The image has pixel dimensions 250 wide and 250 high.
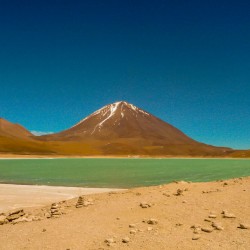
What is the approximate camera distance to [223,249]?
27.0 ft

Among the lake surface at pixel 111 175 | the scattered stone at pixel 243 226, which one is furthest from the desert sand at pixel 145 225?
the lake surface at pixel 111 175

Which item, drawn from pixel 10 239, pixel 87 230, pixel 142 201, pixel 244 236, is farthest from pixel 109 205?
pixel 244 236

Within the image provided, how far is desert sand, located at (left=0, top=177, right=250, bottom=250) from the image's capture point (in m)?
8.88

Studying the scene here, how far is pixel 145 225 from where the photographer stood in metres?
10.1

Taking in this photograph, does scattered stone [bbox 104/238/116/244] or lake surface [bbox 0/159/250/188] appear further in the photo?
lake surface [bbox 0/159/250/188]

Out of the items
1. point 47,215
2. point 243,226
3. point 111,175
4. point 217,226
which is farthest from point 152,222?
point 111,175

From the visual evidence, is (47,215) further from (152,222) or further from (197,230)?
(197,230)

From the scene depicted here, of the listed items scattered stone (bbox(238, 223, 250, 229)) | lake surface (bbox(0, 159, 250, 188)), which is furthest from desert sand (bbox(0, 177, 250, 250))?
lake surface (bbox(0, 159, 250, 188))

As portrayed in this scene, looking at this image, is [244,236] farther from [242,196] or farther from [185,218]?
[242,196]

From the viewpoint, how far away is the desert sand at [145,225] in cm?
888

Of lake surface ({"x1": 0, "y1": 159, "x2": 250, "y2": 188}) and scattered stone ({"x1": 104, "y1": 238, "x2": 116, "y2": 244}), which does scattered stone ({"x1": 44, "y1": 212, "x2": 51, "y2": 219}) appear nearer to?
scattered stone ({"x1": 104, "y1": 238, "x2": 116, "y2": 244})

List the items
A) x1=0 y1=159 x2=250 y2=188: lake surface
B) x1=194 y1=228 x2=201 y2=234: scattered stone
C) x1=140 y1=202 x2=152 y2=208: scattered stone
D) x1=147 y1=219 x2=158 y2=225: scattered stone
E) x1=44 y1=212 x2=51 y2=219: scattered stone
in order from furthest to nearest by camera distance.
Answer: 1. x1=0 y1=159 x2=250 y2=188: lake surface
2. x1=44 y1=212 x2=51 y2=219: scattered stone
3. x1=140 y1=202 x2=152 y2=208: scattered stone
4. x1=147 y1=219 x2=158 y2=225: scattered stone
5. x1=194 y1=228 x2=201 y2=234: scattered stone

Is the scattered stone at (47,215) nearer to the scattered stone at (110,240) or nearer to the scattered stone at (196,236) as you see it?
the scattered stone at (110,240)

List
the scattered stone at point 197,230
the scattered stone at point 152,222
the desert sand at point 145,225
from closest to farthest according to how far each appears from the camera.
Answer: the desert sand at point 145,225 < the scattered stone at point 197,230 < the scattered stone at point 152,222
